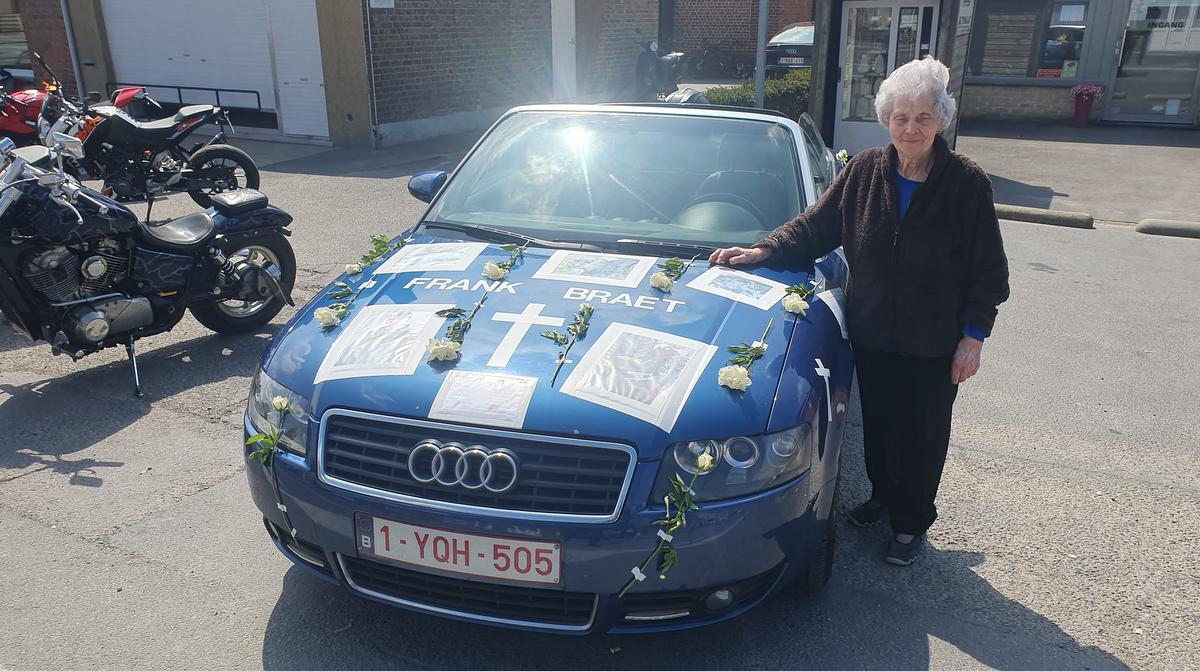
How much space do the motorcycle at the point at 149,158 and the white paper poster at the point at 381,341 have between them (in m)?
6.83

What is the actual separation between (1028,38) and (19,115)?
614 inches

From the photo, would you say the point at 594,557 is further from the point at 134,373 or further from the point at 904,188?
the point at 134,373

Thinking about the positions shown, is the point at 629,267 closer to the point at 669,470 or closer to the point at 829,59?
the point at 669,470

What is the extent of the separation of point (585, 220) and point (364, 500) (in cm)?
175

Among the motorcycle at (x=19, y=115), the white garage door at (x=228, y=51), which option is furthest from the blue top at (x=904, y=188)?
the white garage door at (x=228, y=51)

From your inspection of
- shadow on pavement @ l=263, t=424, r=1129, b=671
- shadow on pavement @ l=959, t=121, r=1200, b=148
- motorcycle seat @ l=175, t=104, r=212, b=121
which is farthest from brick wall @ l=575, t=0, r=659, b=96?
shadow on pavement @ l=263, t=424, r=1129, b=671

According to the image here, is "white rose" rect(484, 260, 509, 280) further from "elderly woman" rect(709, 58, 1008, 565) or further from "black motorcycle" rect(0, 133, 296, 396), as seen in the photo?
"black motorcycle" rect(0, 133, 296, 396)

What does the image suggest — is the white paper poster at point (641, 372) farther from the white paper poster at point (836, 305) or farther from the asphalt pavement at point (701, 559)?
the asphalt pavement at point (701, 559)

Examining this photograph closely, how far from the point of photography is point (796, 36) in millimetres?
21891

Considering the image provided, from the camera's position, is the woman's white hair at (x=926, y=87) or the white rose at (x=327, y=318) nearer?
the woman's white hair at (x=926, y=87)

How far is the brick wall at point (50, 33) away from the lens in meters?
15.7

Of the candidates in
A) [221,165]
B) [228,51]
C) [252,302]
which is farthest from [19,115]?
[252,302]

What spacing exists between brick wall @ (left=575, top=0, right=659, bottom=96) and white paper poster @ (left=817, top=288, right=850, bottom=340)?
16552mm

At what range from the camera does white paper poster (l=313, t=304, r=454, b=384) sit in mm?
2801
